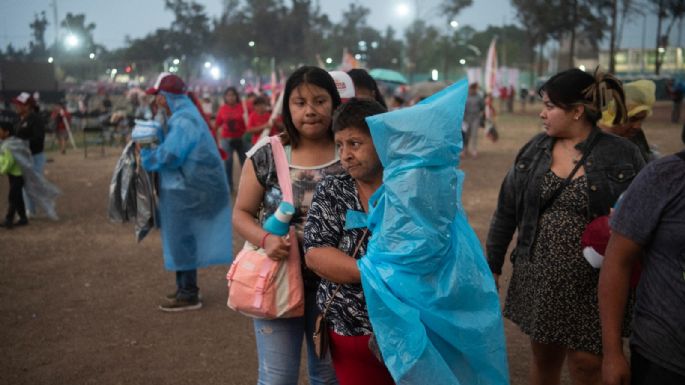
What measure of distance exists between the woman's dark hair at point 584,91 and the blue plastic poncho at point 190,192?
340cm

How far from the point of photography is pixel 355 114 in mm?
2463

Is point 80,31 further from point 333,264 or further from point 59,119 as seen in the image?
point 333,264

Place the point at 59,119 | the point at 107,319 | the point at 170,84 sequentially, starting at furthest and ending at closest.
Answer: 1. the point at 59,119
2. the point at 107,319
3. the point at 170,84

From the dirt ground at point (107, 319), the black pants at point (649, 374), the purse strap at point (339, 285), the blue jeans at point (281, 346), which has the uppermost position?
the purse strap at point (339, 285)

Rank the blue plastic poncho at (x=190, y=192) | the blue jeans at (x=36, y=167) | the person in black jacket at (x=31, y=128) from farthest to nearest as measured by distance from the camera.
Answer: the blue jeans at (x=36, y=167), the person in black jacket at (x=31, y=128), the blue plastic poncho at (x=190, y=192)

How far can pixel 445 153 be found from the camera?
7.32ft

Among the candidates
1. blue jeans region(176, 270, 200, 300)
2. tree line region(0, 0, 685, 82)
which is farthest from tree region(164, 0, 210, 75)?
blue jeans region(176, 270, 200, 300)

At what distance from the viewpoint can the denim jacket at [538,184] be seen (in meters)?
3.00

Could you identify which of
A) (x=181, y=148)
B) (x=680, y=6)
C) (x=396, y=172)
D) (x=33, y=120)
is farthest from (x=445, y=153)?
(x=680, y=6)

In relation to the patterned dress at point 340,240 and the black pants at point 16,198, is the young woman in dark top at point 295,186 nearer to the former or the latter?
the patterned dress at point 340,240

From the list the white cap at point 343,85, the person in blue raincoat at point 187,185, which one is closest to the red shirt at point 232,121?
the person in blue raincoat at point 187,185

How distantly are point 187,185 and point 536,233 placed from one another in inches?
134

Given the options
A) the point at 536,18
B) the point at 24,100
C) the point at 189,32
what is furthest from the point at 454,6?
the point at 24,100

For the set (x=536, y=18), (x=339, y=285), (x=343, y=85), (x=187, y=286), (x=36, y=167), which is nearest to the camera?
(x=339, y=285)
